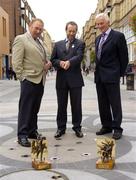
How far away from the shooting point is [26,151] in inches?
266

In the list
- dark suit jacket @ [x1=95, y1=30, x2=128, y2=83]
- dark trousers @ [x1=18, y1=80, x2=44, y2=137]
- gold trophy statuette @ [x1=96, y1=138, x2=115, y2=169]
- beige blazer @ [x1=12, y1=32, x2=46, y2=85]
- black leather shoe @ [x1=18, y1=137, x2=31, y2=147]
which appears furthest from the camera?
dark suit jacket @ [x1=95, y1=30, x2=128, y2=83]

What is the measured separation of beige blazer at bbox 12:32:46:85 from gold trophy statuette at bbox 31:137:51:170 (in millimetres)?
1884

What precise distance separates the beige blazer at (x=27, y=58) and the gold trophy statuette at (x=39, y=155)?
1.88m

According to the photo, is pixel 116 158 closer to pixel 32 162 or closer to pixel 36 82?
pixel 32 162

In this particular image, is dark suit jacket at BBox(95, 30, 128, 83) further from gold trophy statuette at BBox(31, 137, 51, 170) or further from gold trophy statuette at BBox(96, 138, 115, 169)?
gold trophy statuette at BBox(31, 137, 51, 170)

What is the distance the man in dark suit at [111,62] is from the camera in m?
7.68

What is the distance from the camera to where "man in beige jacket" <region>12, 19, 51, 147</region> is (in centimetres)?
729

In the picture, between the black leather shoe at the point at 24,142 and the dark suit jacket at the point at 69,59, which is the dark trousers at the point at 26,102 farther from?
the dark suit jacket at the point at 69,59

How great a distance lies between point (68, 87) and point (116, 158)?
2.10 meters

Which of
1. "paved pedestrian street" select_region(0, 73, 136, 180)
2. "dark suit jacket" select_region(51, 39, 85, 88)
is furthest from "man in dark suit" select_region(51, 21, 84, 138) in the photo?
"paved pedestrian street" select_region(0, 73, 136, 180)

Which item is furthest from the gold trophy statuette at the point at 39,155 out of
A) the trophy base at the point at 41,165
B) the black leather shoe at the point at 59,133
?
the black leather shoe at the point at 59,133

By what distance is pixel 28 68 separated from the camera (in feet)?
24.2

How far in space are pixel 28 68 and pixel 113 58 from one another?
1456 millimetres

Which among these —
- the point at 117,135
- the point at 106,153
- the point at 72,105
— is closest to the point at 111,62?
the point at 72,105
